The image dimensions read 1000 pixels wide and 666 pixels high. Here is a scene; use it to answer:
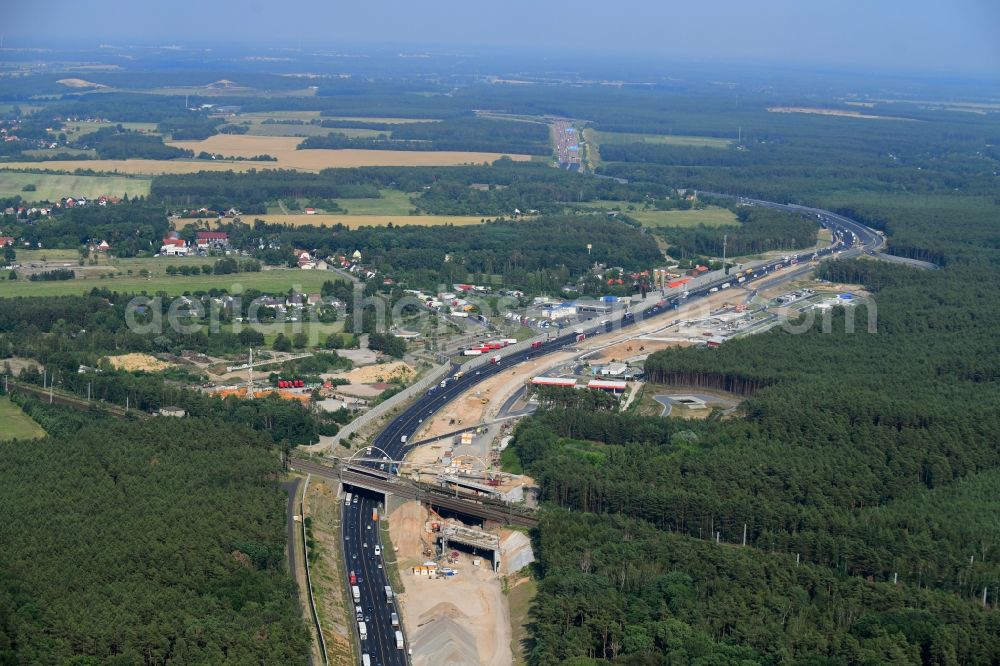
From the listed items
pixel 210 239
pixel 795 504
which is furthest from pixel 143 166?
pixel 795 504

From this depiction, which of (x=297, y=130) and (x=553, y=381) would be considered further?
(x=297, y=130)

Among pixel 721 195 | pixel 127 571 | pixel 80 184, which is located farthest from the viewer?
pixel 721 195

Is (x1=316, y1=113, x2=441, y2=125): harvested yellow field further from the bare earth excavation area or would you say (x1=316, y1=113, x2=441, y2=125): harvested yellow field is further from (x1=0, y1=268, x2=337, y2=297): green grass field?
the bare earth excavation area

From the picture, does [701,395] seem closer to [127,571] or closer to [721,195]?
[127,571]

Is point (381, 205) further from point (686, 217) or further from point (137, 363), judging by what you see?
point (137, 363)

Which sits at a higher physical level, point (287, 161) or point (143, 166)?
point (287, 161)

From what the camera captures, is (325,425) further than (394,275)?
No

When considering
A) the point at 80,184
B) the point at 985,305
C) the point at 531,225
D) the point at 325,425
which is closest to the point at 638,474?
the point at 325,425
